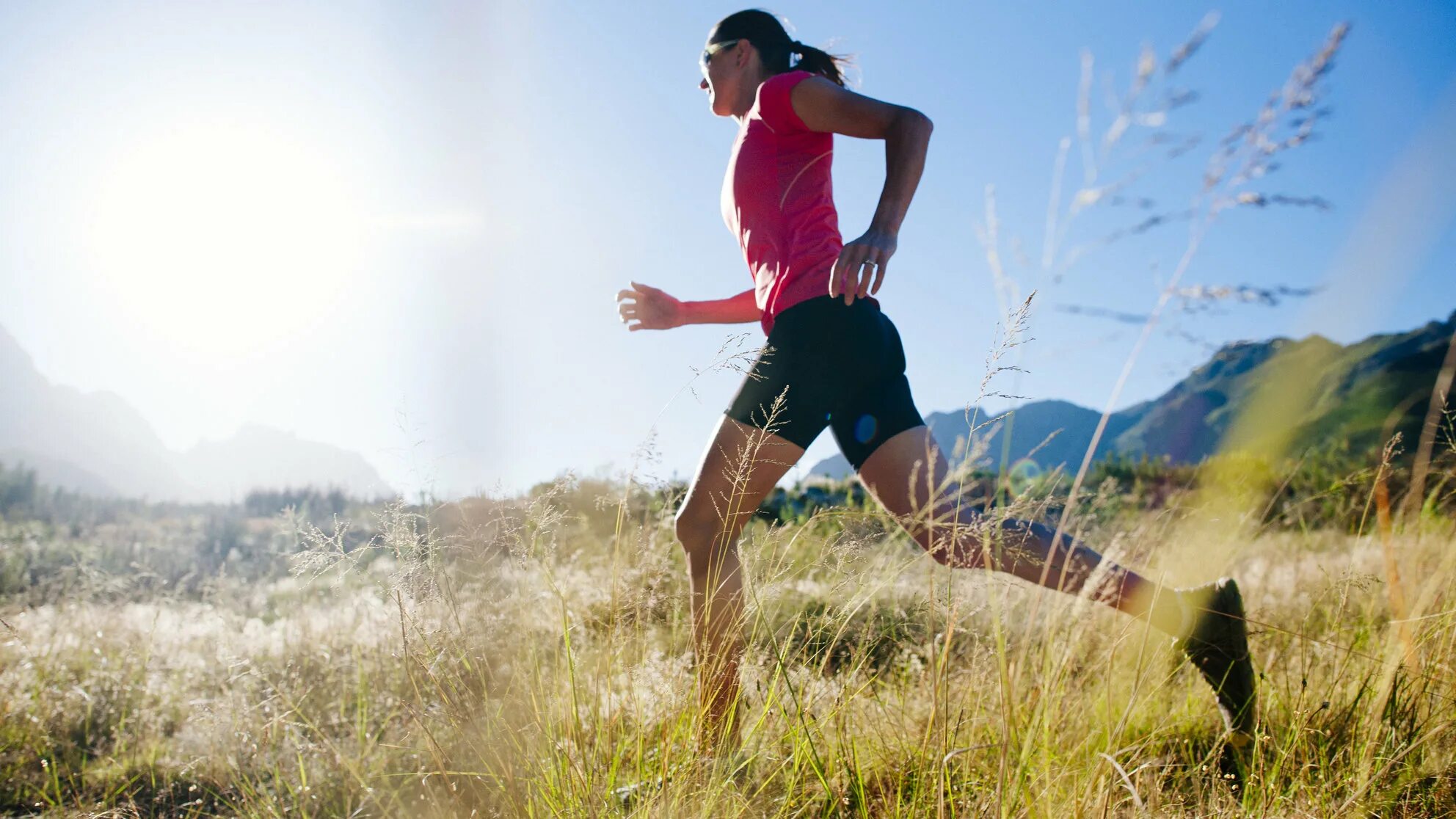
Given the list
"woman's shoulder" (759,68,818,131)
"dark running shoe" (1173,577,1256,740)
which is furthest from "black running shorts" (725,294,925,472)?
Answer: "dark running shoe" (1173,577,1256,740)

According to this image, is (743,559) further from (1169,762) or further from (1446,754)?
(1446,754)

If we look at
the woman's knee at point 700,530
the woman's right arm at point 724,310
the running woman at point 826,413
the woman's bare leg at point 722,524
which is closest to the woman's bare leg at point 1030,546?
the running woman at point 826,413

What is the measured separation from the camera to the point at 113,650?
3.28m

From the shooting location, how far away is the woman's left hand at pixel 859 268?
1485mm

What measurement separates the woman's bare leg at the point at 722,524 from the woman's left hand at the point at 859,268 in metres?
0.37

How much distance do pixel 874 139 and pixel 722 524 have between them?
989 millimetres

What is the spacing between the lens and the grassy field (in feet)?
4.20

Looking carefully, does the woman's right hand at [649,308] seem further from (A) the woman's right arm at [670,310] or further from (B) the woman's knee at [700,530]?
(B) the woman's knee at [700,530]

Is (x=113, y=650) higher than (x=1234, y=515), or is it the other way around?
(x=1234, y=515)

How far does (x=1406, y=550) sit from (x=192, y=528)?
34.2ft

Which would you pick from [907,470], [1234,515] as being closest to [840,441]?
[907,470]

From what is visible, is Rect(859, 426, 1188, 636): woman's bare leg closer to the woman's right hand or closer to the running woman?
the running woman

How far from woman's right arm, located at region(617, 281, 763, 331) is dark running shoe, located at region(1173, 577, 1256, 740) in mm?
1438

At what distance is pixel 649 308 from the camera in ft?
7.82
